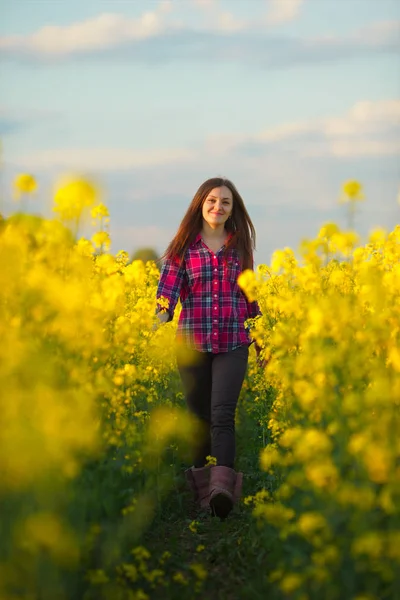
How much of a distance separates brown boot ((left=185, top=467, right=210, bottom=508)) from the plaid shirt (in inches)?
35.4

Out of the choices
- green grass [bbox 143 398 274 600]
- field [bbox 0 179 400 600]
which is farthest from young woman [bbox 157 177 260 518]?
field [bbox 0 179 400 600]

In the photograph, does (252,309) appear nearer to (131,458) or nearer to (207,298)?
(207,298)

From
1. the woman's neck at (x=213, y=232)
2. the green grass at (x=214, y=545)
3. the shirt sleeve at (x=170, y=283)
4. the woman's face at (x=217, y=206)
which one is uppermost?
the woman's face at (x=217, y=206)

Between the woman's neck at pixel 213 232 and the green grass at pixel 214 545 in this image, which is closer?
the green grass at pixel 214 545

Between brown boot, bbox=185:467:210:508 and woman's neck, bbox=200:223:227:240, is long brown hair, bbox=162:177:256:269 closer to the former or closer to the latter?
woman's neck, bbox=200:223:227:240

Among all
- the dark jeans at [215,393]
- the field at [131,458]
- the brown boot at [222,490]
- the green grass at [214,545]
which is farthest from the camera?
the dark jeans at [215,393]

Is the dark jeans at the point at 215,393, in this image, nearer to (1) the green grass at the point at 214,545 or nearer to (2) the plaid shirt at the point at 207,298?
(2) the plaid shirt at the point at 207,298

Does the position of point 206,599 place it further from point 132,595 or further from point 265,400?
point 265,400

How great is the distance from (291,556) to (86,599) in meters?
0.90

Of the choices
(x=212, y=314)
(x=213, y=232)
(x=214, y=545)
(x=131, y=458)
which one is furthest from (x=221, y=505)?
(x=213, y=232)

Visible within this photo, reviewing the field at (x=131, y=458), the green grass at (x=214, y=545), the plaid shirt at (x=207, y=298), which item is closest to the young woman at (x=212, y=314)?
the plaid shirt at (x=207, y=298)

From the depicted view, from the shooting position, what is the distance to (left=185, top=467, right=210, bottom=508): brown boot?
6605 millimetres

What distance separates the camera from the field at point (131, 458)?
12.0 ft

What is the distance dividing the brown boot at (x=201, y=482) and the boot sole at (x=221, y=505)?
0.36 m
